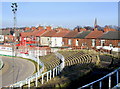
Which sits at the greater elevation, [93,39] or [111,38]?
[111,38]

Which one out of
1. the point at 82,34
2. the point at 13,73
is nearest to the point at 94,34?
the point at 82,34

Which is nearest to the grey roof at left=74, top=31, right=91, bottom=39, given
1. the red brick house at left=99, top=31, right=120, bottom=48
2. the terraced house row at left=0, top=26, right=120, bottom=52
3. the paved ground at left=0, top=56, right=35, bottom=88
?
the terraced house row at left=0, top=26, right=120, bottom=52

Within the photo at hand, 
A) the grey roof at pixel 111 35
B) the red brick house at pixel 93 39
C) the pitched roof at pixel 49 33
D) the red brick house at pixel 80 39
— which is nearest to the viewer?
the grey roof at pixel 111 35

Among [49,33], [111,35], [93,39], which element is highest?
[49,33]

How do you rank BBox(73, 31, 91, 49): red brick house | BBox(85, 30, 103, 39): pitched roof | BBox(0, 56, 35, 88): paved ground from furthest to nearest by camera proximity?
BBox(73, 31, 91, 49): red brick house < BBox(85, 30, 103, 39): pitched roof < BBox(0, 56, 35, 88): paved ground

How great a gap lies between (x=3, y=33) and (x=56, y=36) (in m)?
29.9

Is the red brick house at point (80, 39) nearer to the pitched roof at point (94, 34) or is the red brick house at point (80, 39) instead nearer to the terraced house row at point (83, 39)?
the terraced house row at point (83, 39)

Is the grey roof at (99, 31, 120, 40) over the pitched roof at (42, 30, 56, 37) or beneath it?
beneath

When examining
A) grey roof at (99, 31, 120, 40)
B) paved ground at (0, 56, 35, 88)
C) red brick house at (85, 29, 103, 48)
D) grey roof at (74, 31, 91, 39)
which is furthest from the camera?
grey roof at (74, 31, 91, 39)

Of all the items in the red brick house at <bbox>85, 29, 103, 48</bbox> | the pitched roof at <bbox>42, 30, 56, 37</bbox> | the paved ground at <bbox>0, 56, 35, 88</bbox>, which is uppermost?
the pitched roof at <bbox>42, 30, 56, 37</bbox>

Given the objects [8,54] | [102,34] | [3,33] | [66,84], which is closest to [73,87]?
[66,84]

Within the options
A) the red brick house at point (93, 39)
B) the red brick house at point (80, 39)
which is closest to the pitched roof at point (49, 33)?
the red brick house at point (80, 39)

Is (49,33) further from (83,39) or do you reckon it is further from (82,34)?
(83,39)

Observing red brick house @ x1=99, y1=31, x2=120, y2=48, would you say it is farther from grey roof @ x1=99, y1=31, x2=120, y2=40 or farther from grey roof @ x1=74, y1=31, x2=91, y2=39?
grey roof @ x1=74, y1=31, x2=91, y2=39
